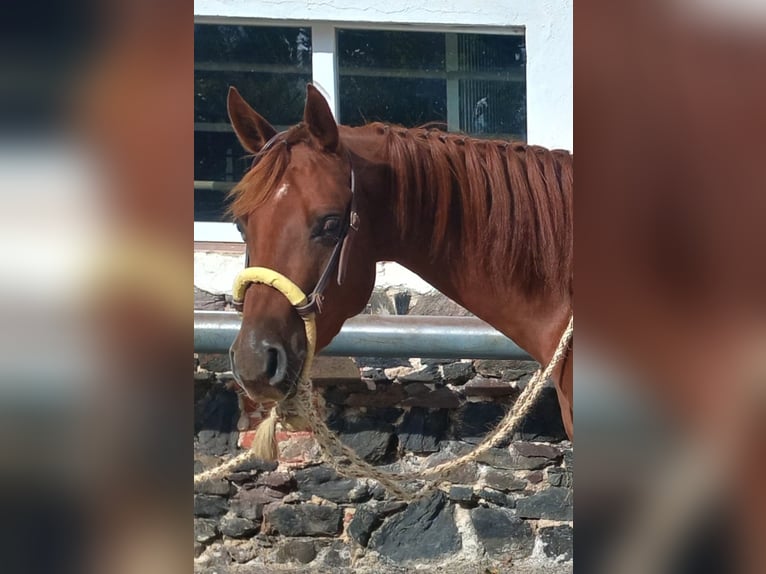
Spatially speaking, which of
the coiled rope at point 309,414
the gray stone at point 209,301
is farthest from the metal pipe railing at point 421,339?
the coiled rope at point 309,414

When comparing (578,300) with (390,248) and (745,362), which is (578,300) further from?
(390,248)

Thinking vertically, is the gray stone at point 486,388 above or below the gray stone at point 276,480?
above

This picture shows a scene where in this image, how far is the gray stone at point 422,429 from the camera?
2104mm

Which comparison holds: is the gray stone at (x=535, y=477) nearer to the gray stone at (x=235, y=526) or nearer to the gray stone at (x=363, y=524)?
the gray stone at (x=363, y=524)

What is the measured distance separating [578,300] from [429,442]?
1.51m

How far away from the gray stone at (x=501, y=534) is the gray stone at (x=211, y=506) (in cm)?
81

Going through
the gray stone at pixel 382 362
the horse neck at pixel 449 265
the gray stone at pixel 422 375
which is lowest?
the gray stone at pixel 422 375

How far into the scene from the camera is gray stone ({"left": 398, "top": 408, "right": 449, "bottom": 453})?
6.90 feet

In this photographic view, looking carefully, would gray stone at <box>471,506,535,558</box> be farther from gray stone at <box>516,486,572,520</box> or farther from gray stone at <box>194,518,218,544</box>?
gray stone at <box>194,518,218,544</box>

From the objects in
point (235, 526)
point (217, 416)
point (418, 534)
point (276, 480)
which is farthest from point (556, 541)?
point (217, 416)

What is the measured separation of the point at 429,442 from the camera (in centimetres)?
210

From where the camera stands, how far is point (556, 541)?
83.4 inches

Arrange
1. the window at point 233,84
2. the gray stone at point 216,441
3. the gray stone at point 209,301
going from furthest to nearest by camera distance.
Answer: the gray stone at point 216,441
the gray stone at point 209,301
the window at point 233,84

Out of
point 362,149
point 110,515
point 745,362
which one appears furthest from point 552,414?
point 110,515
